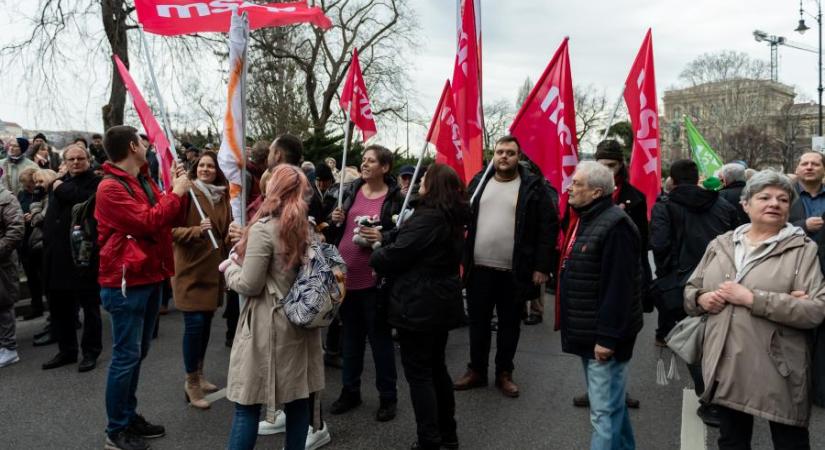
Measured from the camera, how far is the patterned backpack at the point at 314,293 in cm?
298

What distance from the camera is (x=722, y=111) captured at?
52875 millimetres

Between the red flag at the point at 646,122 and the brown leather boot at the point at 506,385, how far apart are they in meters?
2.18

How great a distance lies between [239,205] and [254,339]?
1111 millimetres

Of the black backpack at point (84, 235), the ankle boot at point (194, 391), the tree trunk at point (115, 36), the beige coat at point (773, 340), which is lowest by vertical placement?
the ankle boot at point (194, 391)

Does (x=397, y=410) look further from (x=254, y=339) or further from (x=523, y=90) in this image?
(x=523, y=90)

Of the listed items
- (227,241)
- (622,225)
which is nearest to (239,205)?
(227,241)

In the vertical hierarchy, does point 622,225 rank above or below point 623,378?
above

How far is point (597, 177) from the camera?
10.8ft

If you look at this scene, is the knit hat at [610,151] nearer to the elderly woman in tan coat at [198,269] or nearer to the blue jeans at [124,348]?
the elderly woman in tan coat at [198,269]

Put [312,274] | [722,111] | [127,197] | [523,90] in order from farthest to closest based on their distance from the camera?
[523,90]
[722,111]
[127,197]
[312,274]

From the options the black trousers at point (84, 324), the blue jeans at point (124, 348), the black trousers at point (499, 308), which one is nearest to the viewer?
A: the blue jeans at point (124, 348)

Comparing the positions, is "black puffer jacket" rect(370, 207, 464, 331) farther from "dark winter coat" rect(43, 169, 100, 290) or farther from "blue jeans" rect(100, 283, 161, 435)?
"dark winter coat" rect(43, 169, 100, 290)

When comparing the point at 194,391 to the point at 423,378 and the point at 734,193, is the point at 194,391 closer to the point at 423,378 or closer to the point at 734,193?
the point at 423,378

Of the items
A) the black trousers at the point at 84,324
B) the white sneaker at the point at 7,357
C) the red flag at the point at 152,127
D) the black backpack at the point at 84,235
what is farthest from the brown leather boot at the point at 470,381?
the white sneaker at the point at 7,357
